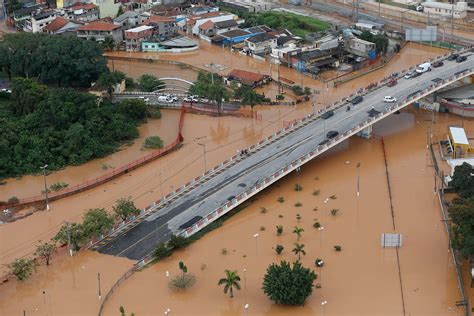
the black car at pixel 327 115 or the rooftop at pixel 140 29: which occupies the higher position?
the rooftop at pixel 140 29

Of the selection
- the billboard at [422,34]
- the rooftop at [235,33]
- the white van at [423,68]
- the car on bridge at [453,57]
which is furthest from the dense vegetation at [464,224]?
the rooftop at [235,33]

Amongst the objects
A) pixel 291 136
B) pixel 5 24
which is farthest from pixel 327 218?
pixel 5 24

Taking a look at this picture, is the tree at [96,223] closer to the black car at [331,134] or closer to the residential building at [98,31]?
the black car at [331,134]

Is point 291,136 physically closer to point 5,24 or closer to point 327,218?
point 327,218

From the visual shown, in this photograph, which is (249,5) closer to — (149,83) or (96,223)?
(149,83)

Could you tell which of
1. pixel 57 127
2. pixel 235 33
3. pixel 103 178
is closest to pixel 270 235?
pixel 103 178
